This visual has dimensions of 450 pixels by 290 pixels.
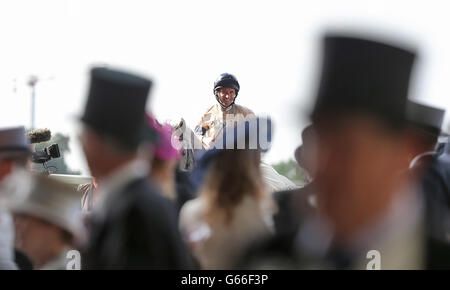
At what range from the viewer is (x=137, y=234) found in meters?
2.08

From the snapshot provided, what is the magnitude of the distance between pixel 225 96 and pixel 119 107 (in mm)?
2420

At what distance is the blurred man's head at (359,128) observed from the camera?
217cm

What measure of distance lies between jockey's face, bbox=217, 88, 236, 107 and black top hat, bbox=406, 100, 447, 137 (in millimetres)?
1723

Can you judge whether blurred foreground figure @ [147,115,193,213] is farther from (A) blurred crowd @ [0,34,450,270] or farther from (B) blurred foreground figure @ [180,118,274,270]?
(B) blurred foreground figure @ [180,118,274,270]

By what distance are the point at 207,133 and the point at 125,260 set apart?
274cm

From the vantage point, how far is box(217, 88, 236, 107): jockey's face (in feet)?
15.7

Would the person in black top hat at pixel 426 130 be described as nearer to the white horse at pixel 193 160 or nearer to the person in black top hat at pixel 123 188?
the white horse at pixel 193 160

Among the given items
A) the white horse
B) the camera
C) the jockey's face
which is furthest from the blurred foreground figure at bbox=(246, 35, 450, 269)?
the camera

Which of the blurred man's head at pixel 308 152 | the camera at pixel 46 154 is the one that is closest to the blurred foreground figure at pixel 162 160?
the blurred man's head at pixel 308 152

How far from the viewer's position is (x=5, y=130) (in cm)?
326

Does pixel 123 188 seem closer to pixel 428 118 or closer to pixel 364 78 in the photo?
pixel 364 78

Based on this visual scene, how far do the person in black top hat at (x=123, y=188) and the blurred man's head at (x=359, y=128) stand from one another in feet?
1.75

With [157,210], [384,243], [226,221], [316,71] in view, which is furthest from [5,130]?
[384,243]
